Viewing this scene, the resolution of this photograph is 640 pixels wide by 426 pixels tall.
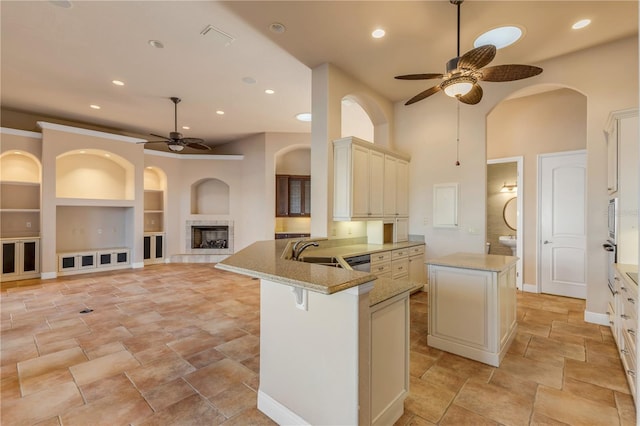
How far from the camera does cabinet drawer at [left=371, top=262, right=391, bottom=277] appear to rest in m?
4.05

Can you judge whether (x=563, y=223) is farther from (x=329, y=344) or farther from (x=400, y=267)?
(x=329, y=344)

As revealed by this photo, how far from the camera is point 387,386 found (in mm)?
1818

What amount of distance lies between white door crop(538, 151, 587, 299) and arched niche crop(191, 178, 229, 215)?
7.92 meters

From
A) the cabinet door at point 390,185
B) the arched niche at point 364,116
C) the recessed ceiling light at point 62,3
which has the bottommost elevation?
the cabinet door at point 390,185

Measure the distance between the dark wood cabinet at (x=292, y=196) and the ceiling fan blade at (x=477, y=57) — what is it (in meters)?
5.98

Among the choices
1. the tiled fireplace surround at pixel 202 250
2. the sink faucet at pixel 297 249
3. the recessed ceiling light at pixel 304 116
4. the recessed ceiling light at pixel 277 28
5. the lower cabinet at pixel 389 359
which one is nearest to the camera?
the lower cabinet at pixel 389 359

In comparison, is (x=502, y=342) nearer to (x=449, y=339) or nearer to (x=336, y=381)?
(x=449, y=339)

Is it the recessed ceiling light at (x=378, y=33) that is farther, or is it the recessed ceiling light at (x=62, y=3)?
the recessed ceiling light at (x=378, y=33)

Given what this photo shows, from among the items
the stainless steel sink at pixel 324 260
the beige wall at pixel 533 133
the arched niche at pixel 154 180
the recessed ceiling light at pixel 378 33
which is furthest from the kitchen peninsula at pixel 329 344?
the arched niche at pixel 154 180

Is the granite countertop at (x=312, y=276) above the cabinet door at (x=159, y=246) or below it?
above

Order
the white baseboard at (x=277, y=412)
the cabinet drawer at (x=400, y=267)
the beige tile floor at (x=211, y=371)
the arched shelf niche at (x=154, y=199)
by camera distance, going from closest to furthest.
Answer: the white baseboard at (x=277, y=412) < the beige tile floor at (x=211, y=371) < the cabinet drawer at (x=400, y=267) < the arched shelf niche at (x=154, y=199)

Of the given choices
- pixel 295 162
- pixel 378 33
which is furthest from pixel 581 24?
pixel 295 162

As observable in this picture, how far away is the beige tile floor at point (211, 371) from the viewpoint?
2.04 metres

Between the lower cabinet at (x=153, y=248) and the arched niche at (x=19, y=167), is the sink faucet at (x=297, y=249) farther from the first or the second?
the arched niche at (x=19, y=167)
